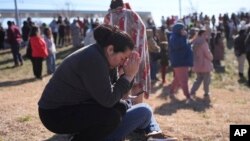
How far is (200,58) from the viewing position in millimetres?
9570

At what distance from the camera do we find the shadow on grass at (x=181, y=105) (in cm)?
867

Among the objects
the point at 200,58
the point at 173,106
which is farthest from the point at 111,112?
the point at 200,58

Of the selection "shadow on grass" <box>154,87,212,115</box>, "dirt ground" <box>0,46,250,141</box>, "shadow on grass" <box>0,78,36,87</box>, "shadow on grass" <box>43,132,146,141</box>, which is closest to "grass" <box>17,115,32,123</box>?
"dirt ground" <box>0,46,250,141</box>

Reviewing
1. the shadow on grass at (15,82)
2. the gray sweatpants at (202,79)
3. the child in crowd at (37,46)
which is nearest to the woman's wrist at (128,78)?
the gray sweatpants at (202,79)

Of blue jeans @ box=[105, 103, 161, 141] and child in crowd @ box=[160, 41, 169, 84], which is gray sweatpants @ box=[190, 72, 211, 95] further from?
blue jeans @ box=[105, 103, 161, 141]

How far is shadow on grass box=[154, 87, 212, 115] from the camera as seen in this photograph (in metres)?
8.67

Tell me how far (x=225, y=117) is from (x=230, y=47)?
1473 centimetres

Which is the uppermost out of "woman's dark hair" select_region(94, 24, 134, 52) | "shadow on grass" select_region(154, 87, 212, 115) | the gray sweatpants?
"woman's dark hair" select_region(94, 24, 134, 52)

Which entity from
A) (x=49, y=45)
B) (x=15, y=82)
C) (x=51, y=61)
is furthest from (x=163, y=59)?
(x=15, y=82)

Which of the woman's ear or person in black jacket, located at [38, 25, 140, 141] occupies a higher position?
the woman's ear

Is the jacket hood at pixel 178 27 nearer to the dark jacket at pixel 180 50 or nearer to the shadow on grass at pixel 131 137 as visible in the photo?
the dark jacket at pixel 180 50

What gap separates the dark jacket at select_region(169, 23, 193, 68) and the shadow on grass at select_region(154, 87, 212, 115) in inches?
Answer: 34.0

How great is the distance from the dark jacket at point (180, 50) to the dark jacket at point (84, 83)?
5342 mm

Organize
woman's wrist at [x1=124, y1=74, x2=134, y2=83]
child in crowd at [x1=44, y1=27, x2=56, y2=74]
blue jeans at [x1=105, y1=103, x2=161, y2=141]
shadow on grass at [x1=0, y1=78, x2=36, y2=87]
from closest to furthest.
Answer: woman's wrist at [x1=124, y1=74, x2=134, y2=83] → blue jeans at [x1=105, y1=103, x2=161, y2=141] → shadow on grass at [x1=0, y1=78, x2=36, y2=87] → child in crowd at [x1=44, y1=27, x2=56, y2=74]
